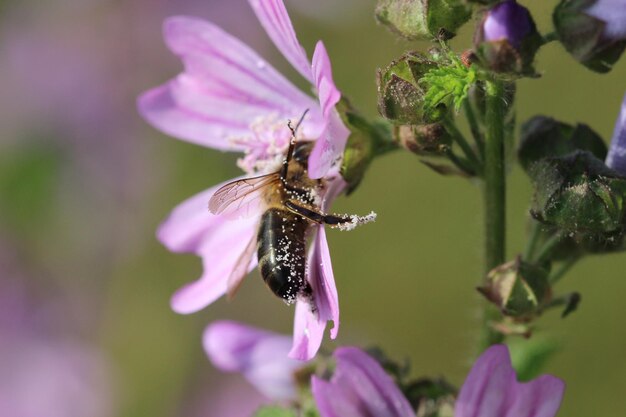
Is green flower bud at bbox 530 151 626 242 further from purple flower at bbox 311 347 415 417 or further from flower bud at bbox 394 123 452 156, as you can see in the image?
purple flower at bbox 311 347 415 417

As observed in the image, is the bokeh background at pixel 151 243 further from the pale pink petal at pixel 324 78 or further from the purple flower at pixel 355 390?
the pale pink petal at pixel 324 78

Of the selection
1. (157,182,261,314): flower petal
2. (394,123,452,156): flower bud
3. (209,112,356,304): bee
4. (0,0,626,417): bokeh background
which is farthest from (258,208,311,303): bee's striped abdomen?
(0,0,626,417): bokeh background

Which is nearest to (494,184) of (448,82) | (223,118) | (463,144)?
(463,144)

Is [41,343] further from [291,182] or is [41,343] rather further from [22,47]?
[291,182]

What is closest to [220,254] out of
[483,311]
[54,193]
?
[483,311]

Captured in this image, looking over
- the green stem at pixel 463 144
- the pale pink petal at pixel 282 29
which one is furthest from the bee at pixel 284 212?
the green stem at pixel 463 144

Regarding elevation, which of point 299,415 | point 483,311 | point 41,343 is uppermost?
point 483,311
